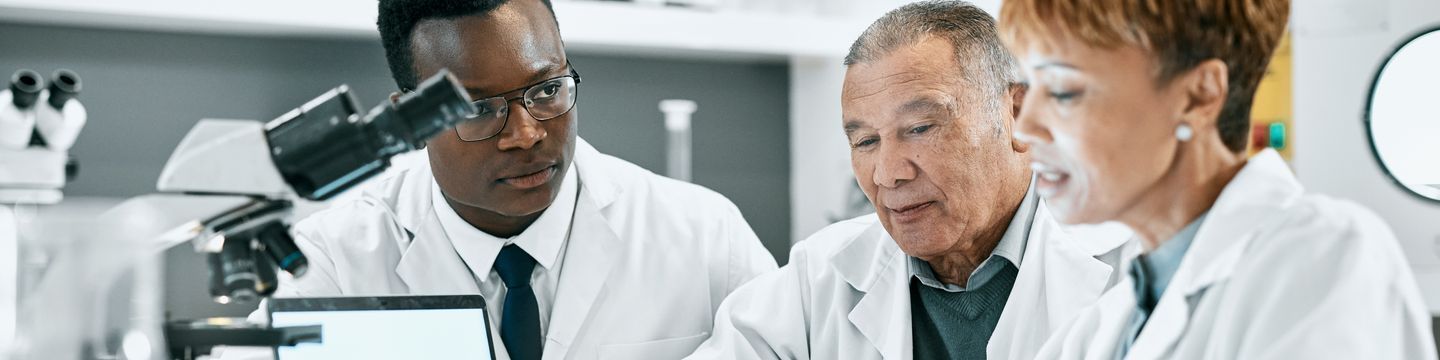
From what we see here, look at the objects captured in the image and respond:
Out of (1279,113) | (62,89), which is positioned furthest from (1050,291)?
(1279,113)

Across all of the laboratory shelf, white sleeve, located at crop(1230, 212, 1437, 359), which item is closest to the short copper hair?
white sleeve, located at crop(1230, 212, 1437, 359)

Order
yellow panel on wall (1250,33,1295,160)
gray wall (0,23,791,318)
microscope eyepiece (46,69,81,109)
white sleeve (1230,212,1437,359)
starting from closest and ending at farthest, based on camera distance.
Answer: white sleeve (1230,212,1437,359)
microscope eyepiece (46,69,81,109)
yellow panel on wall (1250,33,1295,160)
gray wall (0,23,791,318)

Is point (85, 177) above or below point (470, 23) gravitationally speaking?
below

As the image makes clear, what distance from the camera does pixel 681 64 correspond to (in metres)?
3.98

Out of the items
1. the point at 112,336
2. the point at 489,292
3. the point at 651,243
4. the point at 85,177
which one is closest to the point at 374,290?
the point at 489,292

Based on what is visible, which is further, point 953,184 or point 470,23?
point 470,23

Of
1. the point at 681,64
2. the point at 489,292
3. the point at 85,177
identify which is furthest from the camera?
the point at 681,64

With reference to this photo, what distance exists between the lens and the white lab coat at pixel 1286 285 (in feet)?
2.60

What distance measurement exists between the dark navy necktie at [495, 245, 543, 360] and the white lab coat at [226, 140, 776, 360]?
1.5 inches

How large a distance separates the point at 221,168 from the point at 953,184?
851mm

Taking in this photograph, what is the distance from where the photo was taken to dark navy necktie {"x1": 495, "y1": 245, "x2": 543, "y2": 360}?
1633 mm

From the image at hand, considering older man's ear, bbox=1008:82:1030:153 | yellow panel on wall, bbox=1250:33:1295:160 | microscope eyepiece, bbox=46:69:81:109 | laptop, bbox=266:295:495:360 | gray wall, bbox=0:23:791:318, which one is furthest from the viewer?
Result: gray wall, bbox=0:23:791:318

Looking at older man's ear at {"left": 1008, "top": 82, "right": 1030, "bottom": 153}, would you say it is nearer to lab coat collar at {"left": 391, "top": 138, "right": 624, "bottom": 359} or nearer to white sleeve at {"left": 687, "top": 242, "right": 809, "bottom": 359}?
white sleeve at {"left": 687, "top": 242, "right": 809, "bottom": 359}

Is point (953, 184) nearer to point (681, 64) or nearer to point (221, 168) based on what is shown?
point (221, 168)
